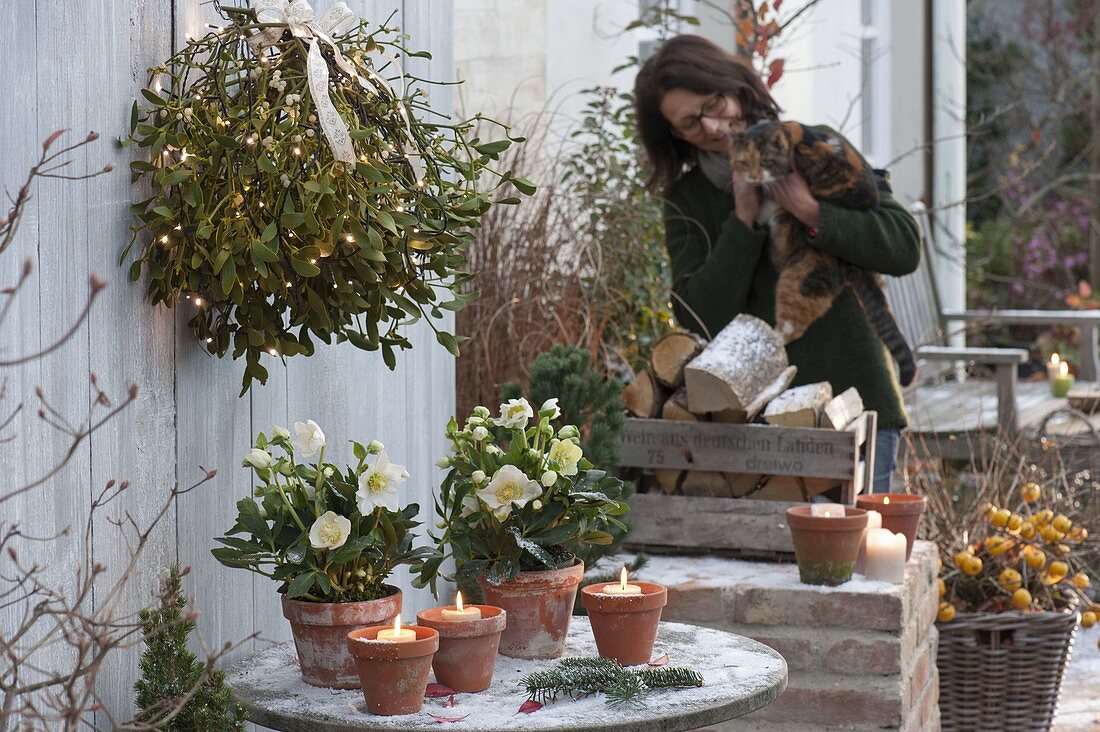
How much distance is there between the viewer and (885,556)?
8.63ft

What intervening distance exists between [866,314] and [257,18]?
1.88 m

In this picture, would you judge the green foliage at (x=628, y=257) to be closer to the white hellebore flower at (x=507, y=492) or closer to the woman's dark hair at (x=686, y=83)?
the woman's dark hair at (x=686, y=83)

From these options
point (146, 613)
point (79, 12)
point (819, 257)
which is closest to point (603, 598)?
point (146, 613)

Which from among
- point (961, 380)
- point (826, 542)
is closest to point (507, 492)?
point (826, 542)

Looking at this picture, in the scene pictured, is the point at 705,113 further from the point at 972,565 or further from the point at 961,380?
the point at 961,380

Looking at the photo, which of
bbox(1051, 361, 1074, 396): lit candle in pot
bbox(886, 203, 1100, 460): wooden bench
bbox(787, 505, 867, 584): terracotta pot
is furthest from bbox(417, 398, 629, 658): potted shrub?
bbox(1051, 361, 1074, 396): lit candle in pot

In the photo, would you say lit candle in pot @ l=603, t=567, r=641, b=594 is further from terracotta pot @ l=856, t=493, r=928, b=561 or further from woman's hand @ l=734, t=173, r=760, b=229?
woman's hand @ l=734, t=173, r=760, b=229

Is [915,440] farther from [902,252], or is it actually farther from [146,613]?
[146,613]

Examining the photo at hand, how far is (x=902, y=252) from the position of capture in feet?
9.88

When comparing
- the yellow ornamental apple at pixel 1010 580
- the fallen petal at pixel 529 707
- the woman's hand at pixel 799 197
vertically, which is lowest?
the yellow ornamental apple at pixel 1010 580

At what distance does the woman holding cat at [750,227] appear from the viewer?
9.91 feet

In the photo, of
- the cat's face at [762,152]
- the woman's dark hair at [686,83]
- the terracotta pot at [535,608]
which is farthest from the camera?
the woman's dark hair at [686,83]

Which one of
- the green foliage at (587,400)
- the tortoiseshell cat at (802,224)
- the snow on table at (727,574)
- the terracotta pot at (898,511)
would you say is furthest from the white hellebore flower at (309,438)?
the tortoiseshell cat at (802,224)

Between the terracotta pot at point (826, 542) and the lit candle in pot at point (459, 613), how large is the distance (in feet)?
3.35
